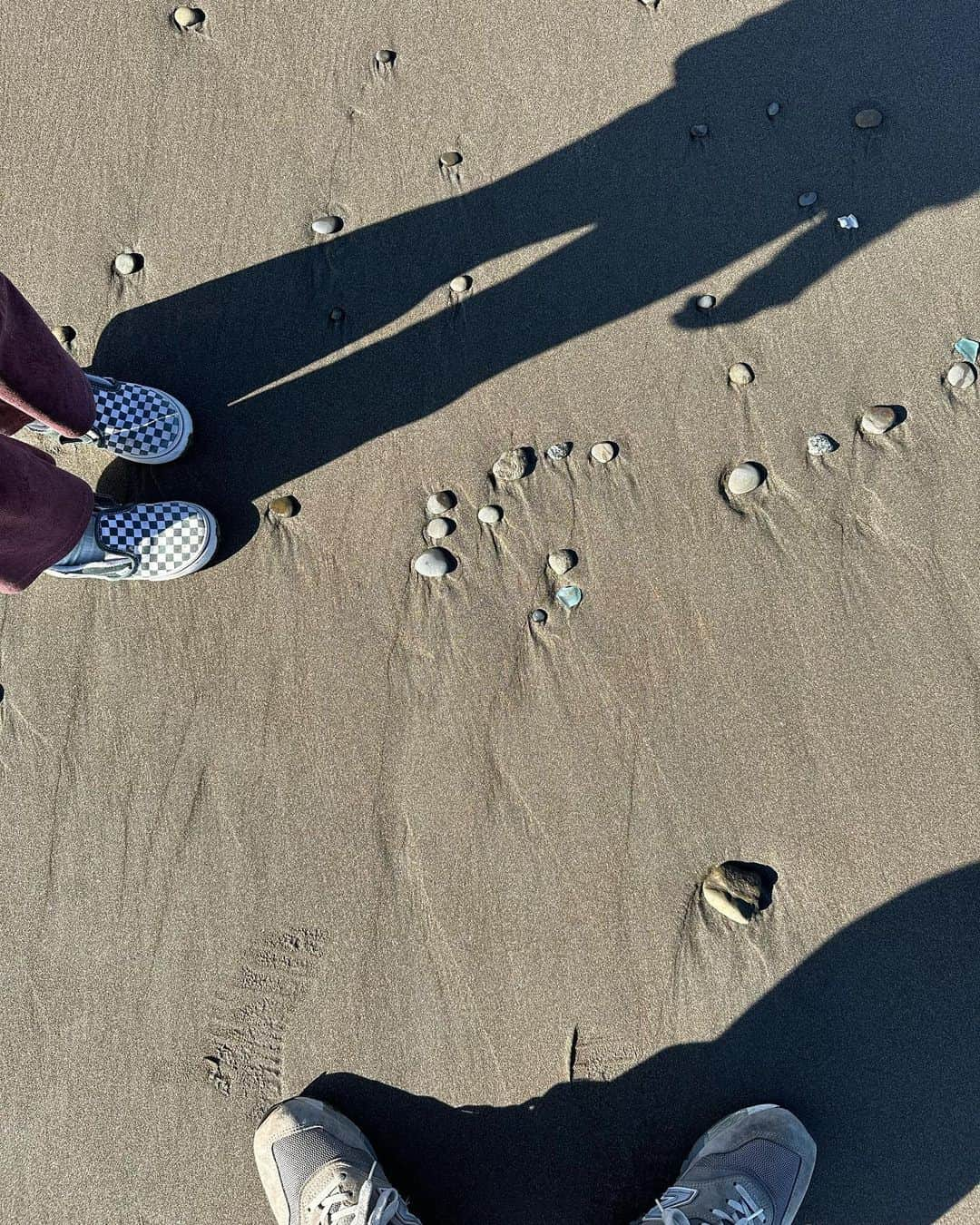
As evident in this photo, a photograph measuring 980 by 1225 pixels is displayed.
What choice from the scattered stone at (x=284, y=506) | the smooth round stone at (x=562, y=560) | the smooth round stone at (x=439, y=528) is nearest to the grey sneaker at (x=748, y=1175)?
the smooth round stone at (x=562, y=560)

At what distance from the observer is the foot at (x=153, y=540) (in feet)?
8.43

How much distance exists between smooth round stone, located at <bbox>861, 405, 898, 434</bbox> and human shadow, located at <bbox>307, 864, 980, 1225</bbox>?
62.9 inches

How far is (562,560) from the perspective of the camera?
8.55 ft

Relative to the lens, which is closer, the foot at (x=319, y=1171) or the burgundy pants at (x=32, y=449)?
the burgundy pants at (x=32, y=449)

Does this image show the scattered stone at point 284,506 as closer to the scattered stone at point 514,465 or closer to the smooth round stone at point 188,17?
the scattered stone at point 514,465

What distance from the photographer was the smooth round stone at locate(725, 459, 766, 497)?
2590mm

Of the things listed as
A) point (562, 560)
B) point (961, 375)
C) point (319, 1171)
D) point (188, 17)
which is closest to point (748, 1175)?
point (319, 1171)

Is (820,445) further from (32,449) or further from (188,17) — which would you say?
(188,17)

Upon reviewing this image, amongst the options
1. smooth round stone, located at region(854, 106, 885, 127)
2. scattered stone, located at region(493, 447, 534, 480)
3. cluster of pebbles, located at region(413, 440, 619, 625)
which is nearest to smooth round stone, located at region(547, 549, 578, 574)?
cluster of pebbles, located at region(413, 440, 619, 625)

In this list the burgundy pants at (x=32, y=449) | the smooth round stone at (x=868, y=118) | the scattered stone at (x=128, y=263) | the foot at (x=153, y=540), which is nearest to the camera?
the burgundy pants at (x=32, y=449)

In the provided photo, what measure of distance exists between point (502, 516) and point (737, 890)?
5.12ft

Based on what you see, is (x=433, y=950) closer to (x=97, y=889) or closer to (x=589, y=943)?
(x=589, y=943)

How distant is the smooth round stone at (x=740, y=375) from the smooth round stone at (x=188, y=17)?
8.26 ft

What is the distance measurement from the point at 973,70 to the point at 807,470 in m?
1.68
